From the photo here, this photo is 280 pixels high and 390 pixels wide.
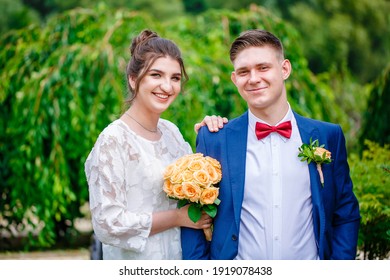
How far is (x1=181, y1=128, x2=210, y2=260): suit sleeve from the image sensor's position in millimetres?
2842

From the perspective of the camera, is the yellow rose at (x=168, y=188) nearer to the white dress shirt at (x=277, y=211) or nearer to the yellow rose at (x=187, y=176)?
the yellow rose at (x=187, y=176)

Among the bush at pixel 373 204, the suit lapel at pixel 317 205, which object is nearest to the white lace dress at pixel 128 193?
the suit lapel at pixel 317 205

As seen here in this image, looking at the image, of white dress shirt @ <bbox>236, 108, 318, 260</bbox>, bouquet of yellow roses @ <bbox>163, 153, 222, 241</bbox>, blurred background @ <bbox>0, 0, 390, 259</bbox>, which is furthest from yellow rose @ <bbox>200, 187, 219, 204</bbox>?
blurred background @ <bbox>0, 0, 390, 259</bbox>

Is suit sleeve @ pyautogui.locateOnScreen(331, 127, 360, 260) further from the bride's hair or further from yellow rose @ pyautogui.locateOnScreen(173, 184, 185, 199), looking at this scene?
the bride's hair

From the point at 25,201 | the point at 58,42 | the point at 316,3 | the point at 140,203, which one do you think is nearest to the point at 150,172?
the point at 140,203

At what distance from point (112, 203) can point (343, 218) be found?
3.36 ft

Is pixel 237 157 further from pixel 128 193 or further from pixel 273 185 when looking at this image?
pixel 128 193

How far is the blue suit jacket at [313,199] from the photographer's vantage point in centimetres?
272

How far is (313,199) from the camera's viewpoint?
2697 millimetres

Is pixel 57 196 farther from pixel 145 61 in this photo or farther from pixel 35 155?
pixel 145 61

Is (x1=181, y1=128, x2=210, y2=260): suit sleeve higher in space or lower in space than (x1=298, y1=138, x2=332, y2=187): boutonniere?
lower

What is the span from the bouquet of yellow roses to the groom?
0.06m
